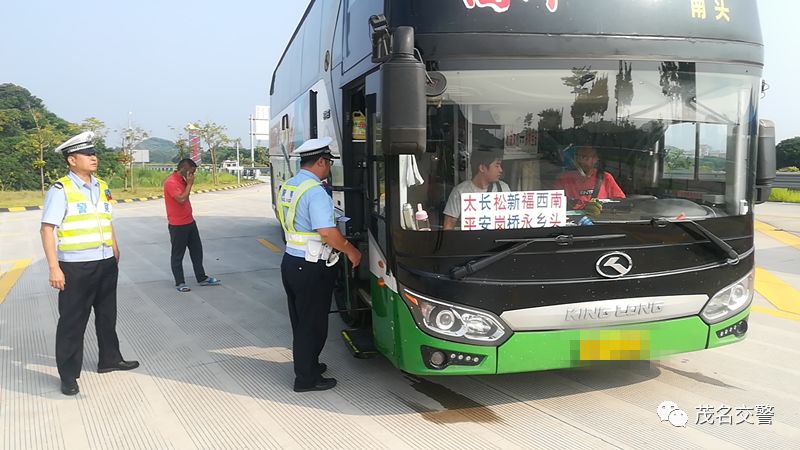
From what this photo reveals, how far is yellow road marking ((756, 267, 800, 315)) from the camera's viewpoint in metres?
6.31

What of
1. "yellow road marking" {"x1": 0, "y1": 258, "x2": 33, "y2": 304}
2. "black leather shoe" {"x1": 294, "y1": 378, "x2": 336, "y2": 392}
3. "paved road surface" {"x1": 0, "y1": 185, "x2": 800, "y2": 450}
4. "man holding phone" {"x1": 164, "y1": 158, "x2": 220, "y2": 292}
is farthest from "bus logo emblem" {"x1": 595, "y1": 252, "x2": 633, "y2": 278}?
"yellow road marking" {"x1": 0, "y1": 258, "x2": 33, "y2": 304}

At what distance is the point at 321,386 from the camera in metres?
4.11

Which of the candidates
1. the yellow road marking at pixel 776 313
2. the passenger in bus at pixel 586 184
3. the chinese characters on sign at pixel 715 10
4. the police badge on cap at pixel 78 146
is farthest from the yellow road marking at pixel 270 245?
the chinese characters on sign at pixel 715 10

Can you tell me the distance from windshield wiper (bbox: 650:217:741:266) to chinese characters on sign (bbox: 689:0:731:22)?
4.10 feet

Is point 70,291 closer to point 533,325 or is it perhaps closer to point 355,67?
point 355,67

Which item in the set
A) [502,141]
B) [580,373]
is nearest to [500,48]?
[502,141]

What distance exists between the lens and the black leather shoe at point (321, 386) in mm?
4090

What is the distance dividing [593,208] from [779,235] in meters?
10.1

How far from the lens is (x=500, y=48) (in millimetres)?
3250

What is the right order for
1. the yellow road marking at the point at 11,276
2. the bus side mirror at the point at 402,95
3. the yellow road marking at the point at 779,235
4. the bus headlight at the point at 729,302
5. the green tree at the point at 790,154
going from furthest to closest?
the green tree at the point at 790,154
the yellow road marking at the point at 779,235
the yellow road marking at the point at 11,276
the bus headlight at the point at 729,302
the bus side mirror at the point at 402,95

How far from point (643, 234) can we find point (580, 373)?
136 centimetres

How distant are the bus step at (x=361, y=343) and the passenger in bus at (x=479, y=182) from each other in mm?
1335

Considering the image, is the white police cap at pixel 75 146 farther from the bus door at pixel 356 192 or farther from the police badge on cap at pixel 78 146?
the bus door at pixel 356 192

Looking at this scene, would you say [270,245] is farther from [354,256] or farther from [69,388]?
[354,256]
